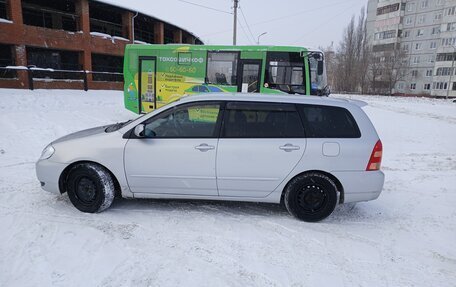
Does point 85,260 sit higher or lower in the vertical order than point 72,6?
lower

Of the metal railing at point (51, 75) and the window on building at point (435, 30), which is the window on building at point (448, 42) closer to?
the window on building at point (435, 30)

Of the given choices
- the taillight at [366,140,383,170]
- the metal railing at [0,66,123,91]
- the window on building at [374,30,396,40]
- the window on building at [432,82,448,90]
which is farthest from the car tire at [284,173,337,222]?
the window on building at [374,30,396,40]

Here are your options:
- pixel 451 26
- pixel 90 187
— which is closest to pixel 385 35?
pixel 451 26

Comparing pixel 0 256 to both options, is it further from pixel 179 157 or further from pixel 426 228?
pixel 426 228

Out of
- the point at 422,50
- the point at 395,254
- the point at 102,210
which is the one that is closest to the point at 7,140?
the point at 102,210

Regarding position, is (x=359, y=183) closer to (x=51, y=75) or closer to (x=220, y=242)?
(x=220, y=242)

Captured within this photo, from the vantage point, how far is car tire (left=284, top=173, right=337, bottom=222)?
159 inches

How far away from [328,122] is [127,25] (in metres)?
25.3

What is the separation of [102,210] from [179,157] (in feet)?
4.17

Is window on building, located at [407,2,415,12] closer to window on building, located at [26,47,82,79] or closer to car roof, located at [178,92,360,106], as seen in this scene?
window on building, located at [26,47,82,79]

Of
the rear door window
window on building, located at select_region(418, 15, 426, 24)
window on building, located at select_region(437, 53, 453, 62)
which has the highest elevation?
window on building, located at select_region(418, 15, 426, 24)

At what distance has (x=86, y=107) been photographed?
15.3 metres

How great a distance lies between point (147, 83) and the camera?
1166 centimetres

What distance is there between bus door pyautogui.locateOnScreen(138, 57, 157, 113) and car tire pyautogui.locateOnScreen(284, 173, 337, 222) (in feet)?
28.5
